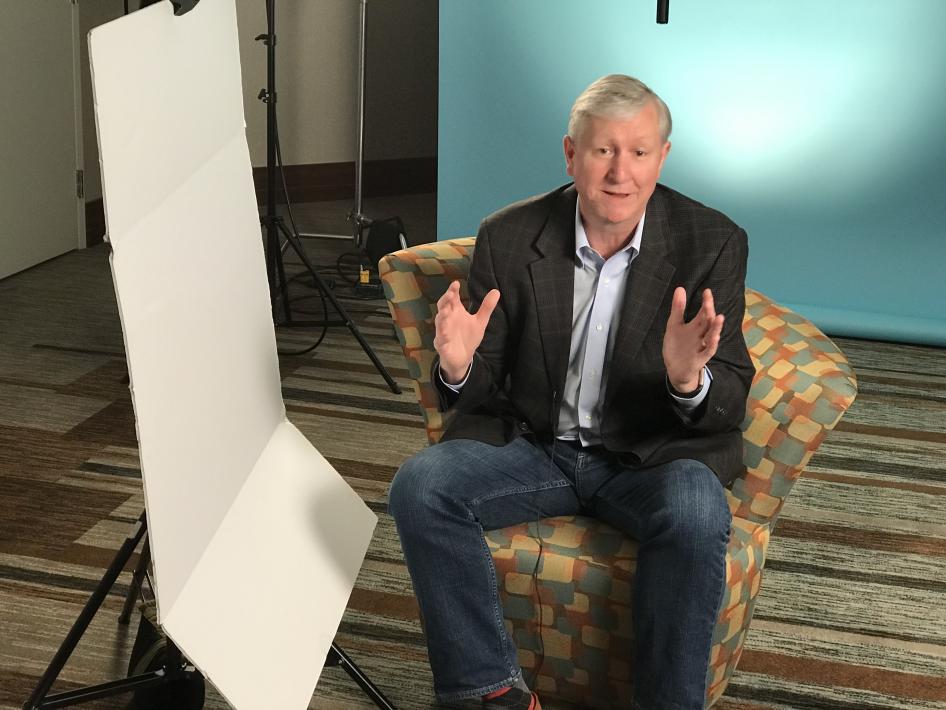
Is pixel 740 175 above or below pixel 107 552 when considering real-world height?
above

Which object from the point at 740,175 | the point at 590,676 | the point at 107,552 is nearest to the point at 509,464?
the point at 590,676

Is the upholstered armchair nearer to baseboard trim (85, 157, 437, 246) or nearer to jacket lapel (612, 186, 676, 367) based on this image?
jacket lapel (612, 186, 676, 367)

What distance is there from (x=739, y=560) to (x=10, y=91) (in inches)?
142

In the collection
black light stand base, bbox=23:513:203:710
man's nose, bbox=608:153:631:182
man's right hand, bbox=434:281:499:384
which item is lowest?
black light stand base, bbox=23:513:203:710

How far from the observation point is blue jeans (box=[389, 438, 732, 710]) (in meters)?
1.63

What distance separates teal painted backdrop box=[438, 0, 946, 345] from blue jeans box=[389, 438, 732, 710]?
243 cm

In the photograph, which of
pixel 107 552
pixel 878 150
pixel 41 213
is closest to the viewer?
pixel 107 552

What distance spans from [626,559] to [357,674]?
464 millimetres

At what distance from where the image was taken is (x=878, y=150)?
3885 mm

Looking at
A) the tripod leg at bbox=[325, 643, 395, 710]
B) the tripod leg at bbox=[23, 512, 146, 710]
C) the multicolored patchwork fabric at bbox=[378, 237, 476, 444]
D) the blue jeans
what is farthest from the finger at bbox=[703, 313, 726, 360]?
the tripod leg at bbox=[23, 512, 146, 710]

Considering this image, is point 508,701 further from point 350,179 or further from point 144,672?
point 350,179

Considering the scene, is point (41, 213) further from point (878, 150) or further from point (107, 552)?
point (878, 150)

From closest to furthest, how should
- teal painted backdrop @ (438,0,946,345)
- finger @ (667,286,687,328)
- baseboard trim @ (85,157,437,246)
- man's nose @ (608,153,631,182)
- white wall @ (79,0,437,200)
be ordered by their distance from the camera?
1. finger @ (667,286,687,328)
2. man's nose @ (608,153,631,182)
3. teal painted backdrop @ (438,0,946,345)
4. white wall @ (79,0,437,200)
5. baseboard trim @ (85,157,437,246)

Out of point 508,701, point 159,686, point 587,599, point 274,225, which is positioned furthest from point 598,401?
point 274,225
